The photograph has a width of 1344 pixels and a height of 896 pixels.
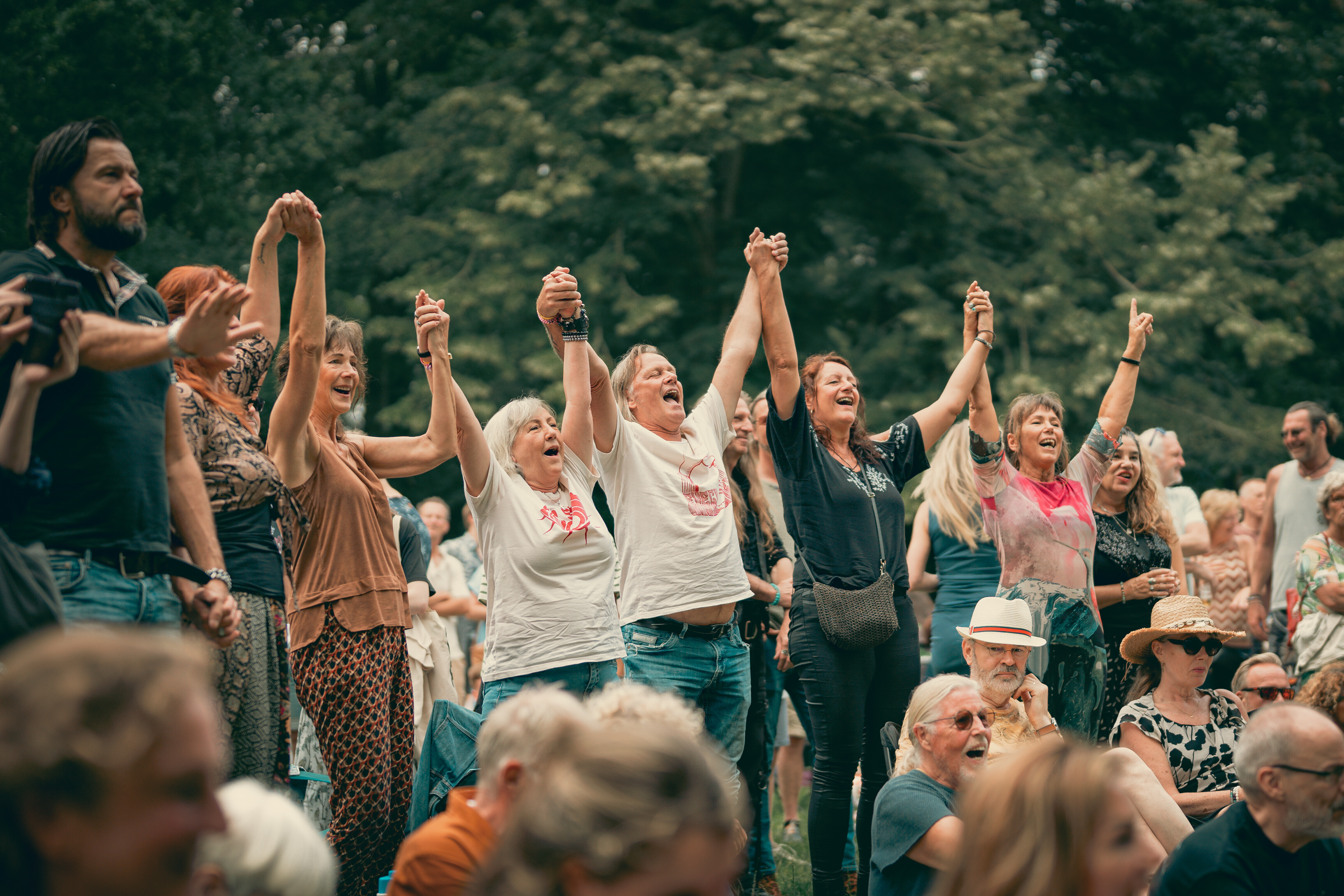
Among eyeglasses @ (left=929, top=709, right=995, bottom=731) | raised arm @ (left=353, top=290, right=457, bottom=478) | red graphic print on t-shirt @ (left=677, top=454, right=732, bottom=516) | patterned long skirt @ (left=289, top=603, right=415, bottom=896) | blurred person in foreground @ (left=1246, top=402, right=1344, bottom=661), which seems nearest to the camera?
eyeglasses @ (left=929, top=709, right=995, bottom=731)

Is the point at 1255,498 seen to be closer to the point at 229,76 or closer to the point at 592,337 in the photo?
the point at 592,337

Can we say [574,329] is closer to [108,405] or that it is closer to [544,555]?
[544,555]

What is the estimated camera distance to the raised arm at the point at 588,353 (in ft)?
13.8

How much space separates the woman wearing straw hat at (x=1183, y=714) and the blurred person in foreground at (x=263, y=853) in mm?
3284

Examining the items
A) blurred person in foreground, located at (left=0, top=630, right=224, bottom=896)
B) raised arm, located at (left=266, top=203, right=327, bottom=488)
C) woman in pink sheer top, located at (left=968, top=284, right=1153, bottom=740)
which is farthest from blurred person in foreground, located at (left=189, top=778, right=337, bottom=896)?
woman in pink sheer top, located at (left=968, top=284, right=1153, bottom=740)

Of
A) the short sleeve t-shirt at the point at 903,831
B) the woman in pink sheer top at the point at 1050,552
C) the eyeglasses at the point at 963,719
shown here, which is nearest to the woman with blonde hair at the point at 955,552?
the woman in pink sheer top at the point at 1050,552

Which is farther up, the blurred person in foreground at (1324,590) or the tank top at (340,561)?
the tank top at (340,561)

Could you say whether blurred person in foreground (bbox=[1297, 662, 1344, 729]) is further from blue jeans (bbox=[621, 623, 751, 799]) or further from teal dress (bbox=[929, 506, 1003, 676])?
blue jeans (bbox=[621, 623, 751, 799])

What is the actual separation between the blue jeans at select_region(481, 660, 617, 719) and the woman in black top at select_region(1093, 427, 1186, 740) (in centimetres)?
241

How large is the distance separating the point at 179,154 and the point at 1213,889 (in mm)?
13041

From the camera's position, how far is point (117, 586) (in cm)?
271

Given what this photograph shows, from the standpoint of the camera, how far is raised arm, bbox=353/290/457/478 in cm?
405

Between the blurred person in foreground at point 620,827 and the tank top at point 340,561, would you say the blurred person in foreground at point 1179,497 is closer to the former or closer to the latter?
the tank top at point 340,561

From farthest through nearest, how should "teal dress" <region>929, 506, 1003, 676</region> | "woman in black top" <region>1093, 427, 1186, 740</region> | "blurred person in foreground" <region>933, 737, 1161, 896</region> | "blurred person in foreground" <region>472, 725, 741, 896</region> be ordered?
"teal dress" <region>929, 506, 1003, 676</region>
"woman in black top" <region>1093, 427, 1186, 740</region>
"blurred person in foreground" <region>933, 737, 1161, 896</region>
"blurred person in foreground" <region>472, 725, 741, 896</region>
